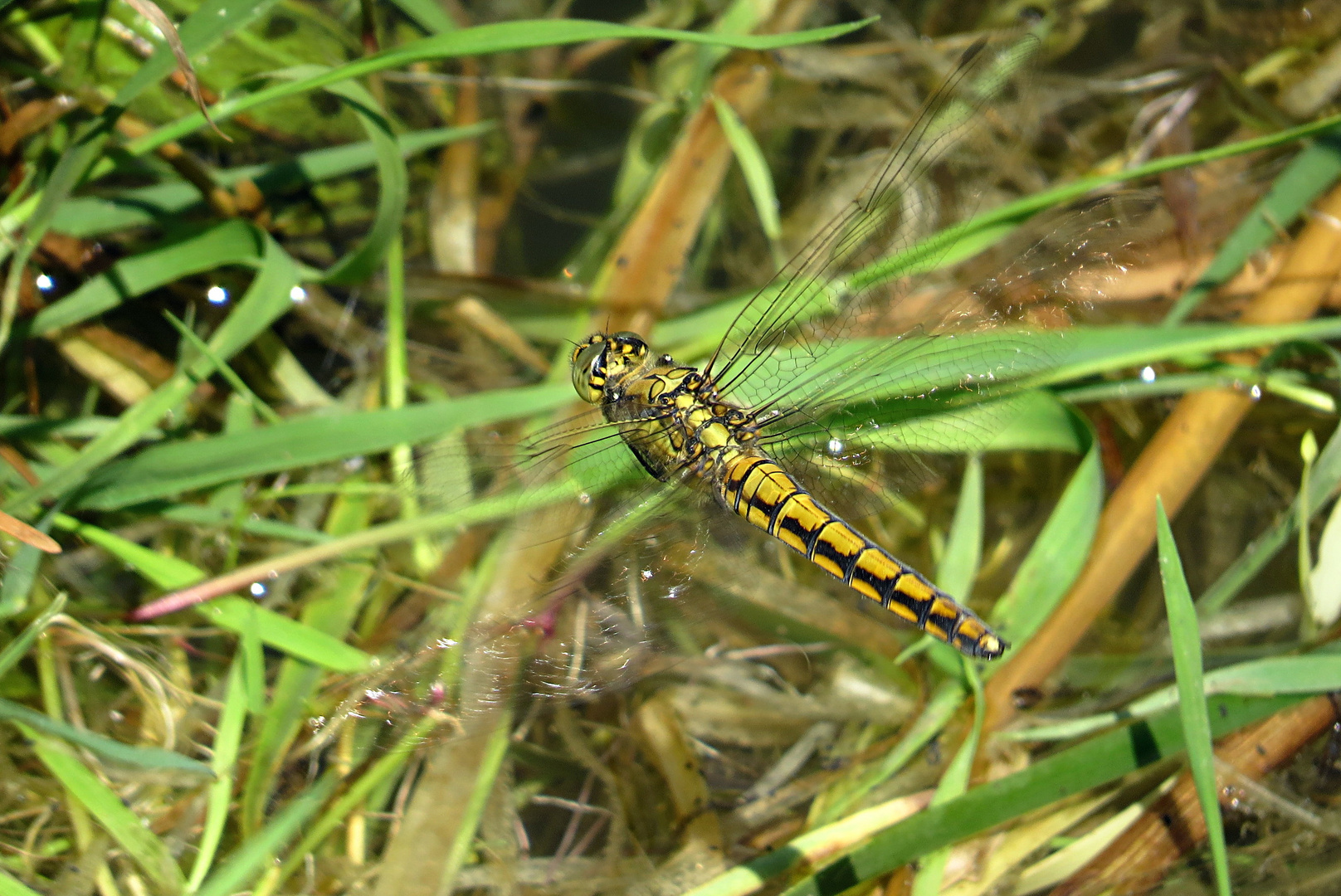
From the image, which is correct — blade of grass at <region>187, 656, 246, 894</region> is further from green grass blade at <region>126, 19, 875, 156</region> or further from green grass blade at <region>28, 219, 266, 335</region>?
green grass blade at <region>126, 19, 875, 156</region>

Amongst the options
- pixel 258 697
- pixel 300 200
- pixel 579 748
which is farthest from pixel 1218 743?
pixel 300 200

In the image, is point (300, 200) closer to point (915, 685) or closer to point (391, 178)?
point (391, 178)

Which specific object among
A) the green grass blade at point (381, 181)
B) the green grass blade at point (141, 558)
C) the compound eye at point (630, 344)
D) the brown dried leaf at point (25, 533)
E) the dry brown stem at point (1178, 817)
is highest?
the green grass blade at point (381, 181)

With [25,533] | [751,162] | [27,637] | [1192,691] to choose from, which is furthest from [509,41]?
[1192,691]

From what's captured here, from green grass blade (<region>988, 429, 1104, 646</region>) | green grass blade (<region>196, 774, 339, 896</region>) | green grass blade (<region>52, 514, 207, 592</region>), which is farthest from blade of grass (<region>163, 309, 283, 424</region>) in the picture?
green grass blade (<region>988, 429, 1104, 646</region>)

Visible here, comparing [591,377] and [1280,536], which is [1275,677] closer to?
[1280,536]

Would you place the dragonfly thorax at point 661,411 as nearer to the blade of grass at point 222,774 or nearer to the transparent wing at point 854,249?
the transparent wing at point 854,249

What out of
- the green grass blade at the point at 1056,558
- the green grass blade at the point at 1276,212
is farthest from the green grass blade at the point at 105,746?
the green grass blade at the point at 1276,212
